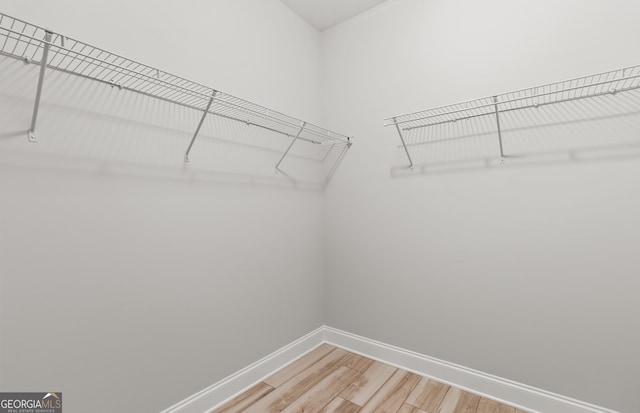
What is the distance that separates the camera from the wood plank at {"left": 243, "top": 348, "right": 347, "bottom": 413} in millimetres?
1656

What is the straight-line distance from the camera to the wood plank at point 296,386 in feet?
5.43

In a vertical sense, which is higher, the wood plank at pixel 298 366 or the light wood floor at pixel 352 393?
the wood plank at pixel 298 366

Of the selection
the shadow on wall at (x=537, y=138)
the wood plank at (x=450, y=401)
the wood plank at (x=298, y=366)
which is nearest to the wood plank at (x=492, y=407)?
the wood plank at (x=450, y=401)

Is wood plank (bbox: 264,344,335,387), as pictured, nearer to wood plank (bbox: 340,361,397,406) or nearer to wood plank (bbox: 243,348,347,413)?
wood plank (bbox: 243,348,347,413)

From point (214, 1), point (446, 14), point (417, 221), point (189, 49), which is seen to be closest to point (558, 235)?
point (417, 221)

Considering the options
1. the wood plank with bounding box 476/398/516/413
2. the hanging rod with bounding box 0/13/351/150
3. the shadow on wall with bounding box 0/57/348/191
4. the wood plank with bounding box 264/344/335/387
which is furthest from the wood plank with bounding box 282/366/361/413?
the hanging rod with bounding box 0/13/351/150

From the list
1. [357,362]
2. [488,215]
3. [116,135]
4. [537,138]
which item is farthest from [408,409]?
[116,135]

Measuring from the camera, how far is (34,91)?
3.62ft

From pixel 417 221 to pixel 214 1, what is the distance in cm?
180

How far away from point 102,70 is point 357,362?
223cm

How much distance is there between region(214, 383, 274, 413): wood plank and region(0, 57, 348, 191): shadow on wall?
1.25m

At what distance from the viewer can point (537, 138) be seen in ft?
5.25

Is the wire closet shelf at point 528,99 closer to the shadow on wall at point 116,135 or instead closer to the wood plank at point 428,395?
the shadow on wall at point 116,135

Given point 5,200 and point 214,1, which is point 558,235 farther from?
point 5,200
